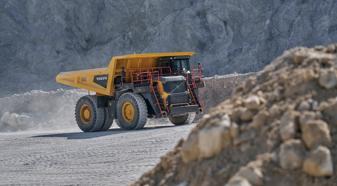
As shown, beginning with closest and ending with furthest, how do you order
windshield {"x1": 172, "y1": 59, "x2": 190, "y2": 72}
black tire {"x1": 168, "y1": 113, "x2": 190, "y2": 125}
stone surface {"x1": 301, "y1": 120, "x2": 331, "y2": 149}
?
stone surface {"x1": 301, "y1": 120, "x2": 331, "y2": 149}
windshield {"x1": 172, "y1": 59, "x2": 190, "y2": 72}
black tire {"x1": 168, "y1": 113, "x2": 190, "y2": 125}

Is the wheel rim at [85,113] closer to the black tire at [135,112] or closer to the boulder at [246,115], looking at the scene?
the black tire at [135,112]

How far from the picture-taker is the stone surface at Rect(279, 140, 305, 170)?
3308 mm

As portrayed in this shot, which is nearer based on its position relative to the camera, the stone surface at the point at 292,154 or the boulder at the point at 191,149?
the stone surface at the point at 292,154

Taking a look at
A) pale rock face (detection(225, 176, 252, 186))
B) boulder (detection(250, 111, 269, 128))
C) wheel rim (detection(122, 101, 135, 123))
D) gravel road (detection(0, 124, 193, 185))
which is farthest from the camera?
wheel rim (detection(122, 101, 135, 123))

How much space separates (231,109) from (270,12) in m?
25.8

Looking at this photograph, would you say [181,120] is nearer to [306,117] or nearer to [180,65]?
[180,65]

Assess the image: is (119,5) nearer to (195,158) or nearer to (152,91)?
(152,91)

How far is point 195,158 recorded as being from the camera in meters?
3.79

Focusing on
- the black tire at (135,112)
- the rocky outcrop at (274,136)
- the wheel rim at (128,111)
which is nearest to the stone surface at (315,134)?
the rocky outcrop at (274,136)

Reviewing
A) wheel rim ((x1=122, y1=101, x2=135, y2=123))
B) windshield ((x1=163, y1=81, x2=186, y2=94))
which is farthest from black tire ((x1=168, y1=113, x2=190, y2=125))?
wheel rim ((x1=122, y1=101, x2=135, y2=123))

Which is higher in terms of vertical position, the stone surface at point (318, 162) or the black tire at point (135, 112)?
the black tire at point (135, 112)

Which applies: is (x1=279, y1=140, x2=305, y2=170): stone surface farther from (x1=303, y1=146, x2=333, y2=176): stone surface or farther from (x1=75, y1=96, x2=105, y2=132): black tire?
(x1=75, y1=96, x2=105, y2=132): black tire

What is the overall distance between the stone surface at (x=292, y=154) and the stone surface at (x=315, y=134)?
5 centimetres

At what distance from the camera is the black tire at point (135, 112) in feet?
45.1
